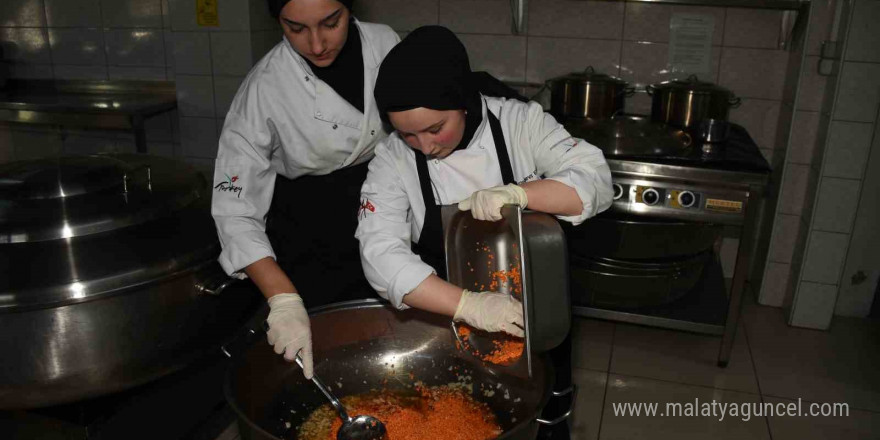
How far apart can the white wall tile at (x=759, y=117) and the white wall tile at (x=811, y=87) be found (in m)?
0.16

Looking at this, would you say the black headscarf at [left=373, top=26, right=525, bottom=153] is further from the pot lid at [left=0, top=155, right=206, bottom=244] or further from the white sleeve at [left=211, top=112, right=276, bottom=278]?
the pot lid at [left=0, top=155, right=206, bottom=244]

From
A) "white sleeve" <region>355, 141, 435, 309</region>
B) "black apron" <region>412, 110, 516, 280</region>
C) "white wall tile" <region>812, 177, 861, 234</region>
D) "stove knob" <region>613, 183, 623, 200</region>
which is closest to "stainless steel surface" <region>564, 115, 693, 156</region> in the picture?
"stove knob" <region>613, 183, 623, 200</region>

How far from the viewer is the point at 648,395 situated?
2.26m

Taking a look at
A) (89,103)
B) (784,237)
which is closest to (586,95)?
(784,237)

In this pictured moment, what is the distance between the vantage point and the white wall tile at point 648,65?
2.73 meters

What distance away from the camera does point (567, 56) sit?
2.82m

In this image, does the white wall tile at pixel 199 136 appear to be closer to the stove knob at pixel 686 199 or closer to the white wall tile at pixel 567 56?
the white wall tile at pixel 567 56

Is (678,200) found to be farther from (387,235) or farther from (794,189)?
(387,235)

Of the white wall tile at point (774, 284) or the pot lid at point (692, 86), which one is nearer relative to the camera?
the pot lid at point (692, 86)

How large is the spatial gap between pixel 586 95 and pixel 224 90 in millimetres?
1523

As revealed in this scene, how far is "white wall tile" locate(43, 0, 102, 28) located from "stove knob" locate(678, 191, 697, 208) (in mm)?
2855

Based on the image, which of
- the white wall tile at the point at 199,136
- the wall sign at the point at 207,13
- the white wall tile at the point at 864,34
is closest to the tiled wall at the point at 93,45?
the white wall tile at the point at 199,136

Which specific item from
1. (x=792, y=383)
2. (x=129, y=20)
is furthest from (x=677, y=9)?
(x=129, y=20)

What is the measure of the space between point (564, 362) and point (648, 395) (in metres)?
1.10
